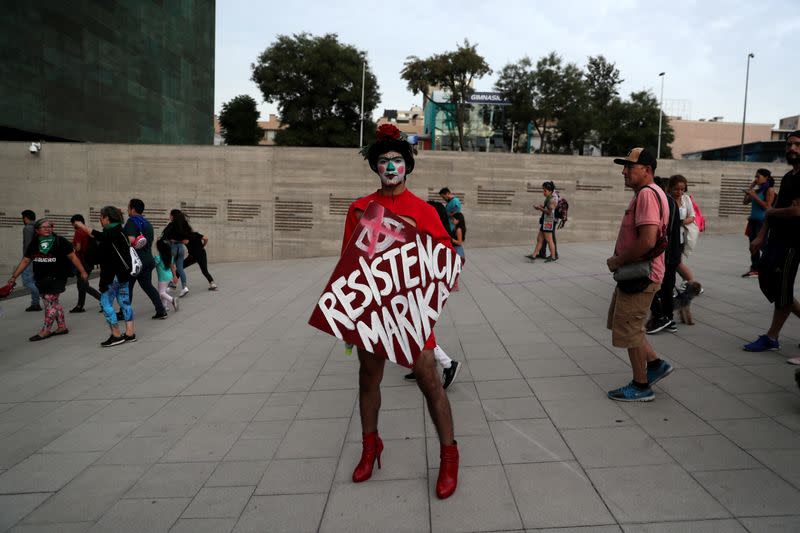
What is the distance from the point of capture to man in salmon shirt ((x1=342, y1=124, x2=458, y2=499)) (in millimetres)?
2736

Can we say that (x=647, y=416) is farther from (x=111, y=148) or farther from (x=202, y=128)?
(x=202, y=128)

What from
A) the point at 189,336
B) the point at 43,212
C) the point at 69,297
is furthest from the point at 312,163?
the point at 189,336

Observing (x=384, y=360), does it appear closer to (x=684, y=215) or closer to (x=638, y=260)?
(x=638, y=260)

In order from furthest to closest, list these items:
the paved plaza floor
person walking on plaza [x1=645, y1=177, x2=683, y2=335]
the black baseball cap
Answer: person walking on plaza [x1=645, y1=177, x2=683, y2=335]
the black baseball cap
the paved plaza floor

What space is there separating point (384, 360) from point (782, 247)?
3.94m

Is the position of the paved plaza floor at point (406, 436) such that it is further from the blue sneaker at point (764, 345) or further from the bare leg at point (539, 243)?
the bare leg at point (539, 243)

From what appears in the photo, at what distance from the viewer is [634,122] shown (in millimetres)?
45375

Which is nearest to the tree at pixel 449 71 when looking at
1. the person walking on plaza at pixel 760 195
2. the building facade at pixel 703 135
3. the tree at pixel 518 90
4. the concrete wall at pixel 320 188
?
the tree at pixel 518 90

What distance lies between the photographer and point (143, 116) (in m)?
26.5

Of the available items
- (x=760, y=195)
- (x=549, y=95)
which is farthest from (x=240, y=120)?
(x=760, y=195)

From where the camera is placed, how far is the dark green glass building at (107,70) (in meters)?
19.5

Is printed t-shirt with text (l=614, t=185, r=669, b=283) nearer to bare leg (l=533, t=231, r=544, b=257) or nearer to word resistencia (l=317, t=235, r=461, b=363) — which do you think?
word resistencia (l=317, t=235, r=461, b=363)

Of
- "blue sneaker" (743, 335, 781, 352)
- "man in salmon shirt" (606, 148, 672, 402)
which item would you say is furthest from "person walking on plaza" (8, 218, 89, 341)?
"blue sneaker" (743, 335, 781, 352)

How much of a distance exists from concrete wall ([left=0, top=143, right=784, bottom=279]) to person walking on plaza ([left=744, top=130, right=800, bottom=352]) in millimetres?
10677
